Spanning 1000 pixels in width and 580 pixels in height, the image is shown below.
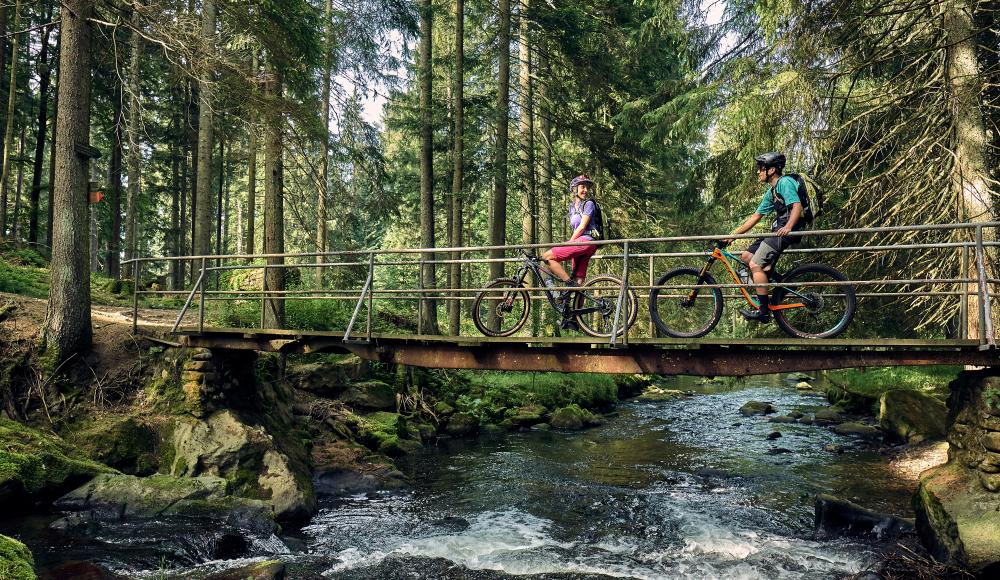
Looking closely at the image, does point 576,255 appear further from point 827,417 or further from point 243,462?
point 827,417

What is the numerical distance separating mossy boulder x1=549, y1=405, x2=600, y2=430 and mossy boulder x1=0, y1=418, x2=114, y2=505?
10.8 metres

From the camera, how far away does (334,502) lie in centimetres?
1056

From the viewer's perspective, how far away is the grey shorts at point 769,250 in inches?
297

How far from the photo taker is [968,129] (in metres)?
9.88

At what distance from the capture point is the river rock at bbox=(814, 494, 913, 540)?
8.77 meters

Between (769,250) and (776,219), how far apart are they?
0.40 m

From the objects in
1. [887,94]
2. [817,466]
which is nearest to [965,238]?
[887,94]

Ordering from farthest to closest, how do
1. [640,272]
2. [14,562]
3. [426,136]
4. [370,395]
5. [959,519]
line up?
[640,272]
[426,136]
[370,395]
[959,519]
[14,562]

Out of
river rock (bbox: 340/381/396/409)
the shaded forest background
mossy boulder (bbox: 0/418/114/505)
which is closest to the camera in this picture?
mossy boulder (bbox: 0/418/114/505)

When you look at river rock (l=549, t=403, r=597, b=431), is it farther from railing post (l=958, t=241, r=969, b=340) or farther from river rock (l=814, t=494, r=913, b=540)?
railing post (l=958, t=241, r=969, b=340)

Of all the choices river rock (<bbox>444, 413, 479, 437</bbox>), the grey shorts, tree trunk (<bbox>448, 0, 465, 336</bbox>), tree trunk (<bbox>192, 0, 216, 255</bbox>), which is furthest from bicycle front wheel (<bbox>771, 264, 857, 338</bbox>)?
tree trunk (<bbox>192, 0, 216, 255</bbox>)

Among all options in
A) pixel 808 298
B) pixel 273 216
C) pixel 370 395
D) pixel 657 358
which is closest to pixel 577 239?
pixel 657 358

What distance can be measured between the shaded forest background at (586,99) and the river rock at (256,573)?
573 cm

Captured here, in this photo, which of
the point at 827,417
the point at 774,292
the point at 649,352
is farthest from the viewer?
the point at 827,417
